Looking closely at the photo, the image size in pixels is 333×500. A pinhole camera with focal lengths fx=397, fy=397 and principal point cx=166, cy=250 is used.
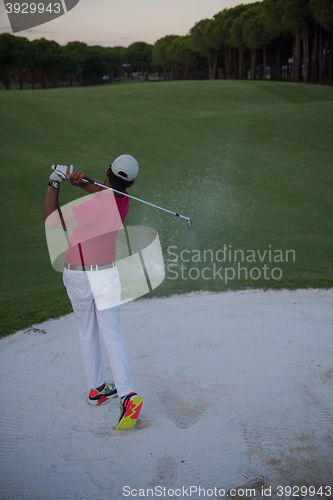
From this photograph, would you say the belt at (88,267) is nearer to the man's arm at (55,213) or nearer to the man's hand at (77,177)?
the man's arm at (55,213)

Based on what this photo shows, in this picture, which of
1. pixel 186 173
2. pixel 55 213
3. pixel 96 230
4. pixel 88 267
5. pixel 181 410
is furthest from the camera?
pixel 186 173

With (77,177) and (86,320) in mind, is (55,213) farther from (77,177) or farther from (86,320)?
(86,320)

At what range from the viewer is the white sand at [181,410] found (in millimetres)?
2838

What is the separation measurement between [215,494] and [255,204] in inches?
341

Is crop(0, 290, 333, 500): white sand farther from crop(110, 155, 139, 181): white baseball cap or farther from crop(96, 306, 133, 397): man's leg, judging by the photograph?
crop(110, 155, 139, 181): white baseball cap

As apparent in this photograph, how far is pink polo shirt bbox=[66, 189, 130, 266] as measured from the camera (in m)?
2.91

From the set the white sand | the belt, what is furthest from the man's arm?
the white sand

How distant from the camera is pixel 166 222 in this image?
9797 mm

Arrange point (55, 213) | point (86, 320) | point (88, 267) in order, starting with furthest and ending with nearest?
point (86, 320) → point (88, 267) → point (55, 213)

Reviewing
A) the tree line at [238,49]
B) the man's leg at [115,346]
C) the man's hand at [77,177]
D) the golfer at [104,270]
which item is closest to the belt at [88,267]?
the golfer at [104,270]

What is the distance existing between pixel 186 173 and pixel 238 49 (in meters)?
50.5

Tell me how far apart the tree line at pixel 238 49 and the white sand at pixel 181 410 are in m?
36.2

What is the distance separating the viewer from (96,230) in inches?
120

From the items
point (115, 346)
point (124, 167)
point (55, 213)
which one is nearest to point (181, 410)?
point (115, 346)
